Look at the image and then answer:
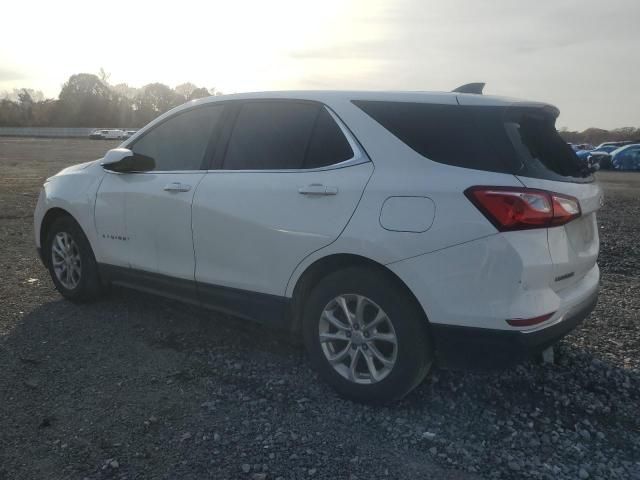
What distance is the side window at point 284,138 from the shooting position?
3668 millimetres

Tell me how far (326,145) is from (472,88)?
1002 millimetres

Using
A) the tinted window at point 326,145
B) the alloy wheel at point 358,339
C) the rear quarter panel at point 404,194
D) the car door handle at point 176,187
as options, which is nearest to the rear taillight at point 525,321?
the rear quarter panel at point 404,194

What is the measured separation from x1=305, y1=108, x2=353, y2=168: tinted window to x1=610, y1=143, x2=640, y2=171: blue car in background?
1177 inches

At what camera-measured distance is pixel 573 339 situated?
14.7 ft

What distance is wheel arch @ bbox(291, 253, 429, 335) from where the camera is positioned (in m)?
3.28

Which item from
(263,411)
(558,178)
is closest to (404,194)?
(558,178)

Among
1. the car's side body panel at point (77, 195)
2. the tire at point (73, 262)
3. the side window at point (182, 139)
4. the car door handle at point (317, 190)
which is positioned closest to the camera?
the car door handle at point (317, 190)

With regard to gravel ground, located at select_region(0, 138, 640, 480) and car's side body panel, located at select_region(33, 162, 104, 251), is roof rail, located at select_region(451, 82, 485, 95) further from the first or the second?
car's side body panel, located at select_region(33, 162, 104, 251)

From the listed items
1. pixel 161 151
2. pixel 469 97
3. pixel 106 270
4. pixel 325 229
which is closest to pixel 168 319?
pixel 106 270

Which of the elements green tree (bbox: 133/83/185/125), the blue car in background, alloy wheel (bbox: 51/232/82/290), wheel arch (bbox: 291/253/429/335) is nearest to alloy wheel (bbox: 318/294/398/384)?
wheel arch (bbox: 291/253/429/335)

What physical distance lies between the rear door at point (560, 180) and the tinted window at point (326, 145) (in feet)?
3.15

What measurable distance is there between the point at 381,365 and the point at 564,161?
1.62m

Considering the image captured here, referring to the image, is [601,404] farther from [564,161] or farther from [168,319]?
[168,319]

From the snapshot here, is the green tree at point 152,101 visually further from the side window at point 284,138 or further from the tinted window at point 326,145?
the tinted window at point 326,145
